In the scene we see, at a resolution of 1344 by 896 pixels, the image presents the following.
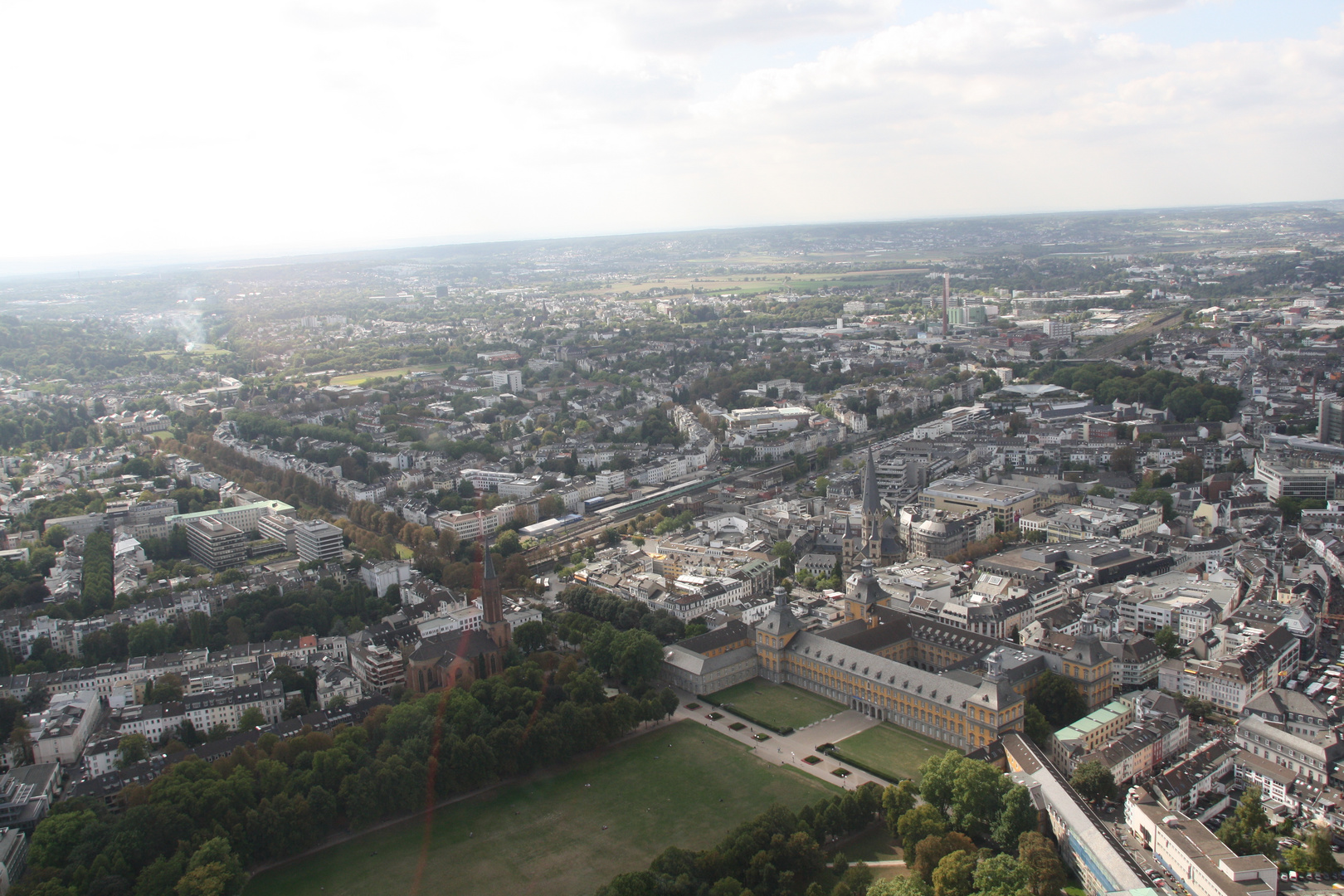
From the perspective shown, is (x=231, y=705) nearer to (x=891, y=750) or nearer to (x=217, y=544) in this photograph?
(x=217, y=544)

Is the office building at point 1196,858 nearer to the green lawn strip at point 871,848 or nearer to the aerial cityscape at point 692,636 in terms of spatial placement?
the aerial cityscape at point 692,636

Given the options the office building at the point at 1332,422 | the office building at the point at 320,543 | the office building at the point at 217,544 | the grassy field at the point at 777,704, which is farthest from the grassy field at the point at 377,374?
the office building at the point at 1332,422

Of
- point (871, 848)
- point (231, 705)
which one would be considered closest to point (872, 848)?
point (871, 848)

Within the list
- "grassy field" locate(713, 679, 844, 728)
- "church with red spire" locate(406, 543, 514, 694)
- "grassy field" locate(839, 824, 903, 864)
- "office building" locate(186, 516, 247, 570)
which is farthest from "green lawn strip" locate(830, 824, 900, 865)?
"office building" locate(186, 516, 247, 570)

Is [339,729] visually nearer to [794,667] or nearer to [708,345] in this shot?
[794,667]

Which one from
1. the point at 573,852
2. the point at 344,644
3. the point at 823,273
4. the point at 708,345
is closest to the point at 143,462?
the point at 344,644
